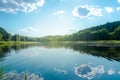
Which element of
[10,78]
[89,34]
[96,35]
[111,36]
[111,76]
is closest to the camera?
[10,78]

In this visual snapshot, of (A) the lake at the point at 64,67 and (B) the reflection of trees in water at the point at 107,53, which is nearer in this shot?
(A) the lake at the point at 64,67

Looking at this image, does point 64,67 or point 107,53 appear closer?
point 64,67

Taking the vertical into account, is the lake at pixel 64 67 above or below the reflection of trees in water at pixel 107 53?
below

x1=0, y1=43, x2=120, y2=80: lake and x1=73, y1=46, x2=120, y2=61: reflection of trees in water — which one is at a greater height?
x1=73, y1=46, x2=120, y2=61: reflection of trees in water

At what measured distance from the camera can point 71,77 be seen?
2175 centimetres

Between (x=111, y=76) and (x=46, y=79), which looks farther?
(x=111, y=76)

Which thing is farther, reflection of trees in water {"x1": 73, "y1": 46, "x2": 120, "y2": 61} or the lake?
reflection of trees in water {"x1": 73, "y1": 46, "x2": 120, "y2": 61}

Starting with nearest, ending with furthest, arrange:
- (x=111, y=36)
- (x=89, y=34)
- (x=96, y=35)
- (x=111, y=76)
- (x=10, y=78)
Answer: (x=10, y=78) → (x=111, y=76) → (x=111, y=36) → (x=96, y=35) → (x=89, y=34)

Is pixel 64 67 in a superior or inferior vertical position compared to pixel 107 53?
inferior

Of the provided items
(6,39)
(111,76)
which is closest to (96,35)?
(6,39)

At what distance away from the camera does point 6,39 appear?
189000 millimetres

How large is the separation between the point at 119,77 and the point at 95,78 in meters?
3.08

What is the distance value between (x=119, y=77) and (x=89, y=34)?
16679 cm

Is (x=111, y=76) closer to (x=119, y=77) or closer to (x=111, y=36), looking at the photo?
(x=119, y=77)
